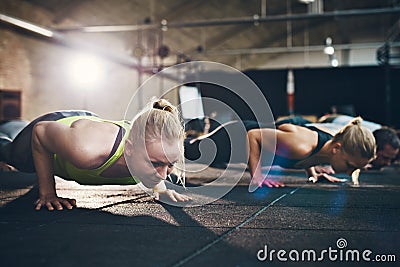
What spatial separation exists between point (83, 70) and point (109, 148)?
8.18m

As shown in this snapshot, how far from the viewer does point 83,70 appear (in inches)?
386

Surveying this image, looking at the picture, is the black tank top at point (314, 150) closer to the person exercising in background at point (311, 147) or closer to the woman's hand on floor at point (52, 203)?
the person exercising in background at point (311, 147)

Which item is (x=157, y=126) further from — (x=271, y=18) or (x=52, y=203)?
(x=271, y=18)

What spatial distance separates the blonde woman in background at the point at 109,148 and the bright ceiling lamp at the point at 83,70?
310 inches

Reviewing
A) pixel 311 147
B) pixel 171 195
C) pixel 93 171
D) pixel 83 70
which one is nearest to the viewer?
pixel 93 171

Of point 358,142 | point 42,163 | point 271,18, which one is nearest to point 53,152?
point 42,163

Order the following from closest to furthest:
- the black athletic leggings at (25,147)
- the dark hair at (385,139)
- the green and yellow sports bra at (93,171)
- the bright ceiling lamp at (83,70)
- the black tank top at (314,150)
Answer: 1. the green and yellow sports bra at (93,171)
2. the black athletic leggings at (25,147)
3. the black tank top at (314,150)
4. the dark hair at (385,139)
5. the bright ceiling lamp at (83,70)

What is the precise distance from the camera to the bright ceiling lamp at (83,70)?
9670 millimetres

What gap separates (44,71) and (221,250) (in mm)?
8226

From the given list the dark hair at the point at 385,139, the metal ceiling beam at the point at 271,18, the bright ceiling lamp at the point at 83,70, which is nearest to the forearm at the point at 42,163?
the dark hair at the point at 385,139

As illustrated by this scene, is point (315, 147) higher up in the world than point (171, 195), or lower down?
higher up

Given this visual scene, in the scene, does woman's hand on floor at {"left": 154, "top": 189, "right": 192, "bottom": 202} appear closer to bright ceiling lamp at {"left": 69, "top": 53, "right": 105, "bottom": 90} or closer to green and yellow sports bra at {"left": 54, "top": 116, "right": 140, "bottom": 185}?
green and yellow sports bra at {"left": 54, "top": 116, "right": 140, "bottom": 185}

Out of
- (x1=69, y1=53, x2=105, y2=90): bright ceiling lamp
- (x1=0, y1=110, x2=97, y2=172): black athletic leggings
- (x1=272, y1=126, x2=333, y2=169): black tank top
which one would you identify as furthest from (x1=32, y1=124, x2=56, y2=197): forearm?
(x1=69, y1=53, x2=105, y2=90): bright ceiling lamp

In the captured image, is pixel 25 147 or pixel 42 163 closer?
pixel 42 163
